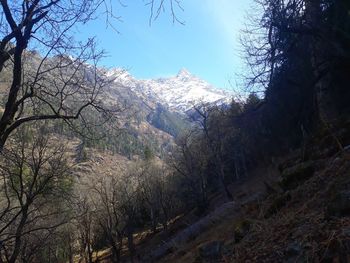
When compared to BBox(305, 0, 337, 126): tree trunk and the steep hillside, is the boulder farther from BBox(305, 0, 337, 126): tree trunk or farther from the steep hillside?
BBox(305, 0, 337, 126): tree trunk

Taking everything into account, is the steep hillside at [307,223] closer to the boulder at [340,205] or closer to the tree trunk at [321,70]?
the boulder at [340,205]

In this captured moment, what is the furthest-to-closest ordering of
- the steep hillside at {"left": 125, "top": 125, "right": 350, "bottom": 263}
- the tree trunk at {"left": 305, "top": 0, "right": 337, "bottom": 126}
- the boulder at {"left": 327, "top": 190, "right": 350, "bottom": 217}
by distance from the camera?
the tree trunk at {"left": 305, "top": 0, "right": 337, "bottom": 126}, the boulder at {"left": 327, "top": 190, "right": 350, "bottom": 217}, the steep hillside at {"left": 125, "top": 125, "right": 350, "bottom": 263}

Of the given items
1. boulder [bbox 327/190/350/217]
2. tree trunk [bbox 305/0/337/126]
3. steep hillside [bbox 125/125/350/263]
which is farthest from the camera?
tree trunk [bbox 305/0/337/126]

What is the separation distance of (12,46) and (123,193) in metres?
40.1

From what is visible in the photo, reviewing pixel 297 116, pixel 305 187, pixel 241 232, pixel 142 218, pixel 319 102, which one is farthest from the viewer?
pixel 142 218

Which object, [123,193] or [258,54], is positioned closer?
[258,54]

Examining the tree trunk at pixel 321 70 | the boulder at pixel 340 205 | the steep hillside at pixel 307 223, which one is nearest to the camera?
the steep hillside at pixel 307 223

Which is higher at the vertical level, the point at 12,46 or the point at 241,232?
the point at 12,46

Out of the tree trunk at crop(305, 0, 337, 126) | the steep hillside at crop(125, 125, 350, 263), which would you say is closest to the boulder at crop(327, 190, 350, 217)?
the steep hillside at crop(125, 125, 350, 263)

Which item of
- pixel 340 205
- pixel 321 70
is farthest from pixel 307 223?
pixel 321 70

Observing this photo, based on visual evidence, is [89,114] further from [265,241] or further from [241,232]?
[241,232]

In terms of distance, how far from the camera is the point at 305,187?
8.32 meters

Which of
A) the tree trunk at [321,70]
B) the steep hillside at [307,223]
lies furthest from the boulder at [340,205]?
the tree trunk at [321,70]

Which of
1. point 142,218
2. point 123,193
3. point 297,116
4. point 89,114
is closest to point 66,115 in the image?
point 89,114
